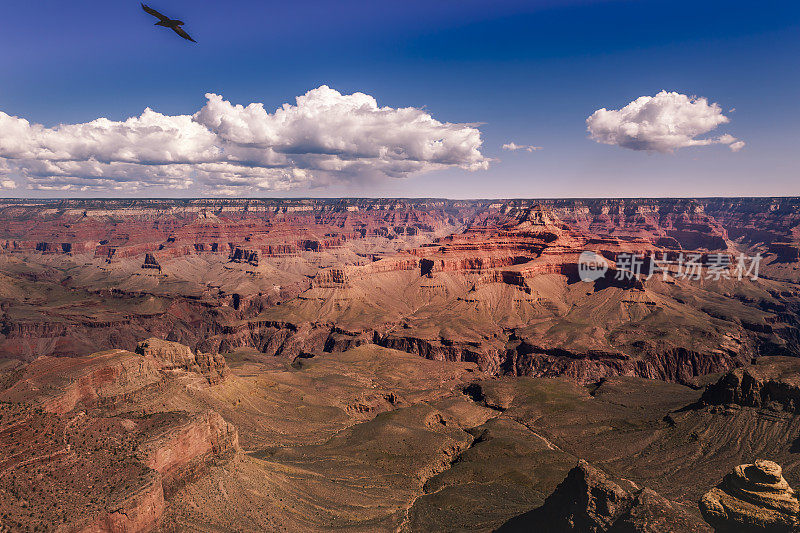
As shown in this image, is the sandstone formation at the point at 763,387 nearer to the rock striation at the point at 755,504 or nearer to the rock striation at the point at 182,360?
the rock striation at the point at 755,504

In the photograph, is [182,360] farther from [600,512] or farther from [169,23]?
[169,23]

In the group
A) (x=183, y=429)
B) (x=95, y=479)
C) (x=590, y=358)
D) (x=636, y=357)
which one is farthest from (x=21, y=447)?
(x=636, y=357)

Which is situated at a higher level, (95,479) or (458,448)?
(95,479)

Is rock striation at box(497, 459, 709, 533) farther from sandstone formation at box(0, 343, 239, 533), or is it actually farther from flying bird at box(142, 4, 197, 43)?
flying bird at box(142, 4, 197, 43)

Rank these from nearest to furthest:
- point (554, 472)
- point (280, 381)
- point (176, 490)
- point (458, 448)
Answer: point (176, 490) < point (554, 472) < point (458, 448) < point (280, 381)

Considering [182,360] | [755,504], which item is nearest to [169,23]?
[755,504]

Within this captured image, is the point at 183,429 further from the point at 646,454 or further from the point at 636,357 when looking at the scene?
the point at 636,357

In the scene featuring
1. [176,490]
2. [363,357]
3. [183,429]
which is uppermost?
[183,429]
